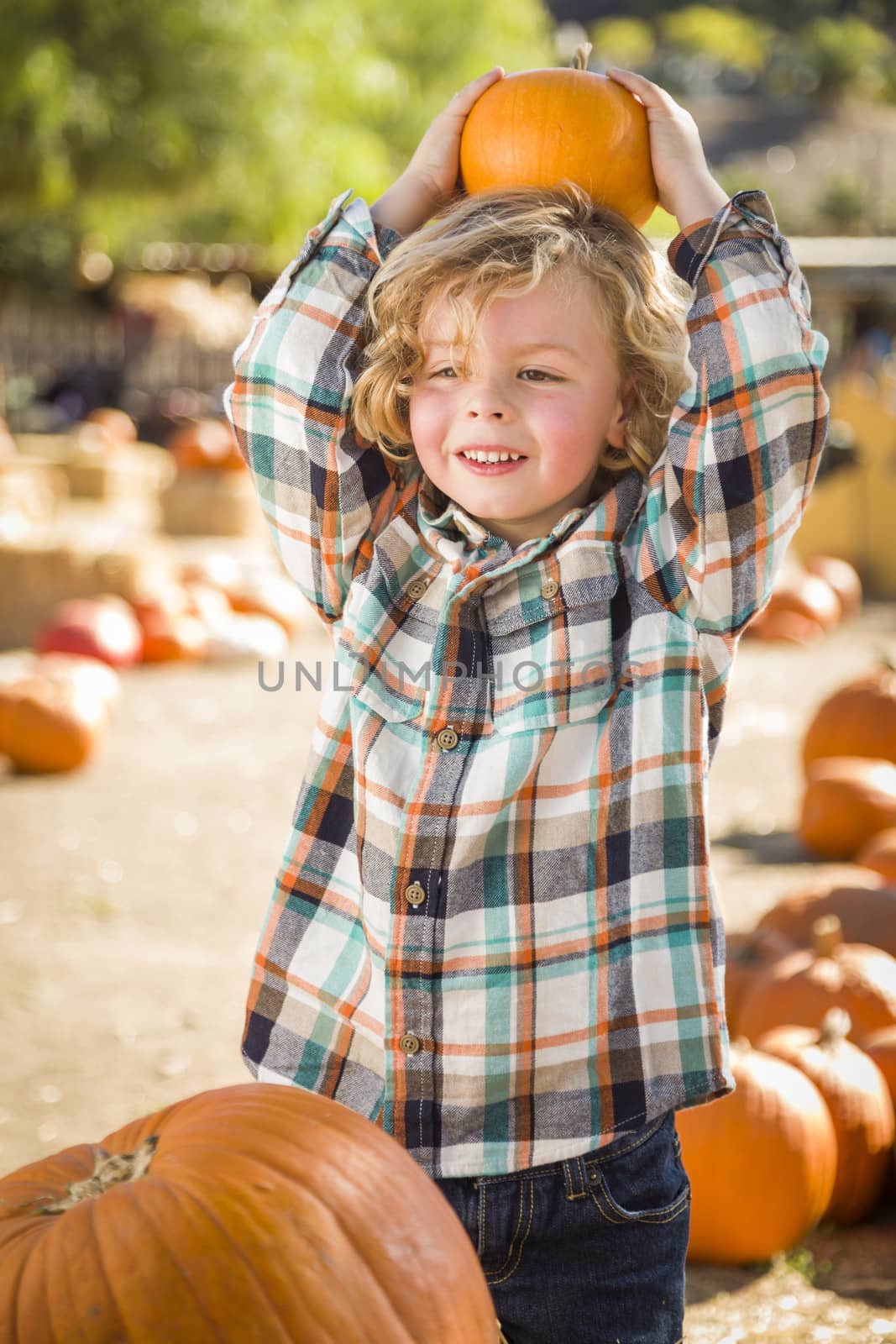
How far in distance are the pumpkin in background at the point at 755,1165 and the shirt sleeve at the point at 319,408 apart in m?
1.39

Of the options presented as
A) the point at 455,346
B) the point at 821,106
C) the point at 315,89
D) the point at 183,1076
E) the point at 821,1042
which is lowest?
the point at 183,1076

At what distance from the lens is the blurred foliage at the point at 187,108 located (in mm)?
12656

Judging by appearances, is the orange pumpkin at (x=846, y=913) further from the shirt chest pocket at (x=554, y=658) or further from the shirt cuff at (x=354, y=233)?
the shirt cuff at (x=354, y=233)

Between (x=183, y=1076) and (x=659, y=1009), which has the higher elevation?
(x=659, y=1009)

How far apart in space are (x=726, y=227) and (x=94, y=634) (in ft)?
23.4

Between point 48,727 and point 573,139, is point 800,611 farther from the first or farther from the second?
point 573,139

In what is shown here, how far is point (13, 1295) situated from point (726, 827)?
483cm

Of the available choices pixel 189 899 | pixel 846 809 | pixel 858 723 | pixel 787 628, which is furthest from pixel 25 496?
pixel 846 809

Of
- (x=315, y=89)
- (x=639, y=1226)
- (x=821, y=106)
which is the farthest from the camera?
(x=821, y=106)

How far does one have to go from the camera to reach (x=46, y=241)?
26703 millimetres

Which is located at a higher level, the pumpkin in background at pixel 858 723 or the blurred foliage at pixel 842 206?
the blurred foliage at pixel 842 206

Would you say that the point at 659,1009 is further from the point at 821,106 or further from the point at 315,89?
the point at 821,106

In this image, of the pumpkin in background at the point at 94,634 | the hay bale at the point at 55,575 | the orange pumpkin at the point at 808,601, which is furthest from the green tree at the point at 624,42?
the pumpkin in background at the point at 94,634

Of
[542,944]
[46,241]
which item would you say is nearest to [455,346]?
[542,944]
